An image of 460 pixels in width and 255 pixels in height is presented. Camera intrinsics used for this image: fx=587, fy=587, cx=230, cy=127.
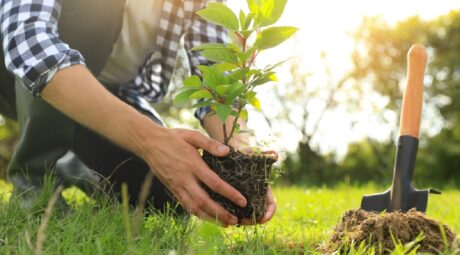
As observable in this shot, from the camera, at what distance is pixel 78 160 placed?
3.24 meters

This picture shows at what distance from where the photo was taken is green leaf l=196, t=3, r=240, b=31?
185 centimetres

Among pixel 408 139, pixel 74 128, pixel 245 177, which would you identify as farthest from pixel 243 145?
pixel 74 128

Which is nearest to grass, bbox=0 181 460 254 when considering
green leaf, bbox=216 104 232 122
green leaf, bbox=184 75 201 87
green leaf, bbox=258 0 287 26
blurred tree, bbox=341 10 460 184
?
green leaf, bbox=216 104 232 122

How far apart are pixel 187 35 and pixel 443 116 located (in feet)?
37.9

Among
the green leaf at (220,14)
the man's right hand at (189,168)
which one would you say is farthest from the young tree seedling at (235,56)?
the man's right hand at (189,168)

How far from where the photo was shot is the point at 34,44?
1.99 metres

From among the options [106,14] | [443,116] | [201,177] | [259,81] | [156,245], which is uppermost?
[106,14]

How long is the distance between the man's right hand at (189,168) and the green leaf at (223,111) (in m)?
0.10

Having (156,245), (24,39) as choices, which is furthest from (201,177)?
(24,39)

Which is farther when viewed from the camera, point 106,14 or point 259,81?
point 106,14

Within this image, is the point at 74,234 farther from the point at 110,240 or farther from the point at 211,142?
the point at 211,142

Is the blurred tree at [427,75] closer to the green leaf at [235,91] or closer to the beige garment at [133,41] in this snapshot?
the beige garment at [133,41]

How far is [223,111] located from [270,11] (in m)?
0.35

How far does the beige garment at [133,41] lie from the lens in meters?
2.92
